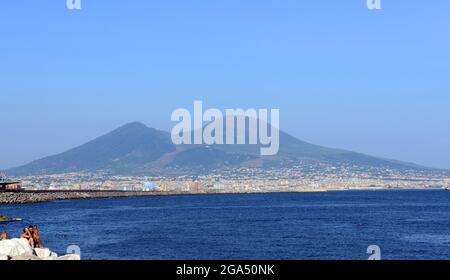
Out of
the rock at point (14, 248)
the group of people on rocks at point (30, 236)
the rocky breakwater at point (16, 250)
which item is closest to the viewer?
the rocky breakwater at point (16, 250)

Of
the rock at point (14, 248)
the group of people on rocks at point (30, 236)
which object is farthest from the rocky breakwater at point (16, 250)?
the group of people on rocks at point (30, 236)

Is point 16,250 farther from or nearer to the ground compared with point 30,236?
farther from the ground

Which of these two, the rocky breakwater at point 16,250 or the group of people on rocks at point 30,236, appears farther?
the group of people on rocks at point 30,236

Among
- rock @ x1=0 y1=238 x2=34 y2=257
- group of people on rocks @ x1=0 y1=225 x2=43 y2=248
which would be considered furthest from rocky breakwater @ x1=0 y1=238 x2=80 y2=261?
group of people on rocks @ x1=0 y1=225 x2=43 y2=248

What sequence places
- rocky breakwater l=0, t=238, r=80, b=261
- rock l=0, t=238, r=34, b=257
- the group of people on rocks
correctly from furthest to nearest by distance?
the group of people on rocks → rock l=0, t=238, r=34, b=257 → rocky breakwater l=0, t=238, r=80, b=261

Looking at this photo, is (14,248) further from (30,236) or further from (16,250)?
(30,236)

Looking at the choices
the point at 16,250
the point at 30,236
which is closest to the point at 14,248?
the point at 16,250

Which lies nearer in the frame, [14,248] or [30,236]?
[14,248]

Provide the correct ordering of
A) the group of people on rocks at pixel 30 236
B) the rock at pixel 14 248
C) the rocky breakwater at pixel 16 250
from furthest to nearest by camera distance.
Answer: the group of people on rocks at pixel 30 236 → the rock at pixel 14 248 → the rocky breakwater at pixel 16 250

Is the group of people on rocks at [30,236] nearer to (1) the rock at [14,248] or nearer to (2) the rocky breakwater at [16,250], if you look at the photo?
(2) the rocky breakwater at [16,250]

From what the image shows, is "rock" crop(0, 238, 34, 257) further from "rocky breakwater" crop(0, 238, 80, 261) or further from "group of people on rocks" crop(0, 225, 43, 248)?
"group of people on rocks" crop(0, 225, 43, 248)

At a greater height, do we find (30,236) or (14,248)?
(14,248)

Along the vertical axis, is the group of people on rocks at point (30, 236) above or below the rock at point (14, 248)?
below
